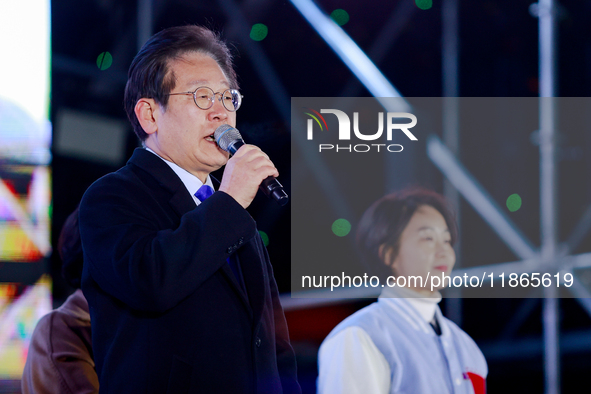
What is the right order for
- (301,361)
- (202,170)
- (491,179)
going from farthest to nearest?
(491,179)
(301,361)
(202,170)

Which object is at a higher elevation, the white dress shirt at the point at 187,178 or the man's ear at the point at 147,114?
the man's ear at the point at 147,114

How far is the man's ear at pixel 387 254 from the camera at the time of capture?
2000 millimetres

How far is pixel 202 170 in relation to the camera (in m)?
1.24

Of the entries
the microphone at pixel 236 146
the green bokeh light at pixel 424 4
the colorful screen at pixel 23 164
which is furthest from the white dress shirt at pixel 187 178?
the green bokeh light at pixel 424 4

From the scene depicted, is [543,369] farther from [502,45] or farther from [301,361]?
[502,45]

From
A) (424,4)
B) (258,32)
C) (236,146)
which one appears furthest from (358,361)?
(424,4)

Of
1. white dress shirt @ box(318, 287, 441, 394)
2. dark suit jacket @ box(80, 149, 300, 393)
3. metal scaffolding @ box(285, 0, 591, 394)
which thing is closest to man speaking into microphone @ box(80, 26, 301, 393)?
dark suit jacket @ box(80, 149, 300, 393)

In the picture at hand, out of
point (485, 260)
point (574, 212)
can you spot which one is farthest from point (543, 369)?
point (574, 212)

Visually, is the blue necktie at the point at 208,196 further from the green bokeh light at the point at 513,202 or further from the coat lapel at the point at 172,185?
the green bokeh light at the point at 513,202

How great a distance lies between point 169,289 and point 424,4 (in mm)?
1844

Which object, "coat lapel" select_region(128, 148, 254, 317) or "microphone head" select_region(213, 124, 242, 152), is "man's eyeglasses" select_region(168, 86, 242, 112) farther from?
"coat lapel" select_region(128, 148, 254, 317)

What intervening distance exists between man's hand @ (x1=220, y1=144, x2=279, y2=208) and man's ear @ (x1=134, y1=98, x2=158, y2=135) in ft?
1.03

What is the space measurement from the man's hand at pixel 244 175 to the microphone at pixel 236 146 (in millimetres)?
32

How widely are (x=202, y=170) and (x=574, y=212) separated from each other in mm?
1818
